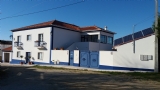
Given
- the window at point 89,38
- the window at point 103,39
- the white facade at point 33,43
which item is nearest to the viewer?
the white facade at point 33,43

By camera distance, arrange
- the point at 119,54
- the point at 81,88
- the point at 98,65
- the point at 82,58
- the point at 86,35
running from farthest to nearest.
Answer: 1. the point at 86,35
2. the point at 82,58
3. the point at 98,65
4. the point at 119,54
5. the point at 81,88

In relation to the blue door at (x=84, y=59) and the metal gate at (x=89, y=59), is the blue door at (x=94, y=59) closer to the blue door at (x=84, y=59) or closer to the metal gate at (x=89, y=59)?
the metal gate at (x=89, y=59)

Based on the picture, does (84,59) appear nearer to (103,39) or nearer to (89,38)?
(89,38)

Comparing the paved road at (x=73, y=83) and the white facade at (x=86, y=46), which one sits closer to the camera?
the paved road at (x=73, y=83)

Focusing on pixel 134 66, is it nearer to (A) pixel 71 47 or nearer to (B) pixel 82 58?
(B) pixel 82 58

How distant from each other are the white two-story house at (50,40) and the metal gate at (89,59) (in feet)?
16.5

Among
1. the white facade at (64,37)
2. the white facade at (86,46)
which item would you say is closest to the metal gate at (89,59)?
the white facade at (86,46)

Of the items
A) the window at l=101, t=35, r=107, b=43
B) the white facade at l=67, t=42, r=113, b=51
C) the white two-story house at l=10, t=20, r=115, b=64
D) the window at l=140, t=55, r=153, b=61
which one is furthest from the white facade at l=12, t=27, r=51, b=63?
the window at l=140, t=55, r=153, b=61

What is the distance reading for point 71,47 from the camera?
30.0m

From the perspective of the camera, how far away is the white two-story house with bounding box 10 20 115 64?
2906cm

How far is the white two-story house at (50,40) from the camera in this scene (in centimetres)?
2906

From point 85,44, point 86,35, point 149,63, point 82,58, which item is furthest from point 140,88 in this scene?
point 86,35

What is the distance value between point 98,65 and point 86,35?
11.6m

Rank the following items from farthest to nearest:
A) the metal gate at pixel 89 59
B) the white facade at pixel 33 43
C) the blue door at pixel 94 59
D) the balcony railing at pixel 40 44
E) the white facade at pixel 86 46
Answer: the white facade at pixel 86 46
the balcony railing at pixel 40 44
the white facade at pixel 33 43
the metal gate at pixel 89 59
the blue door at pixel 94 59
